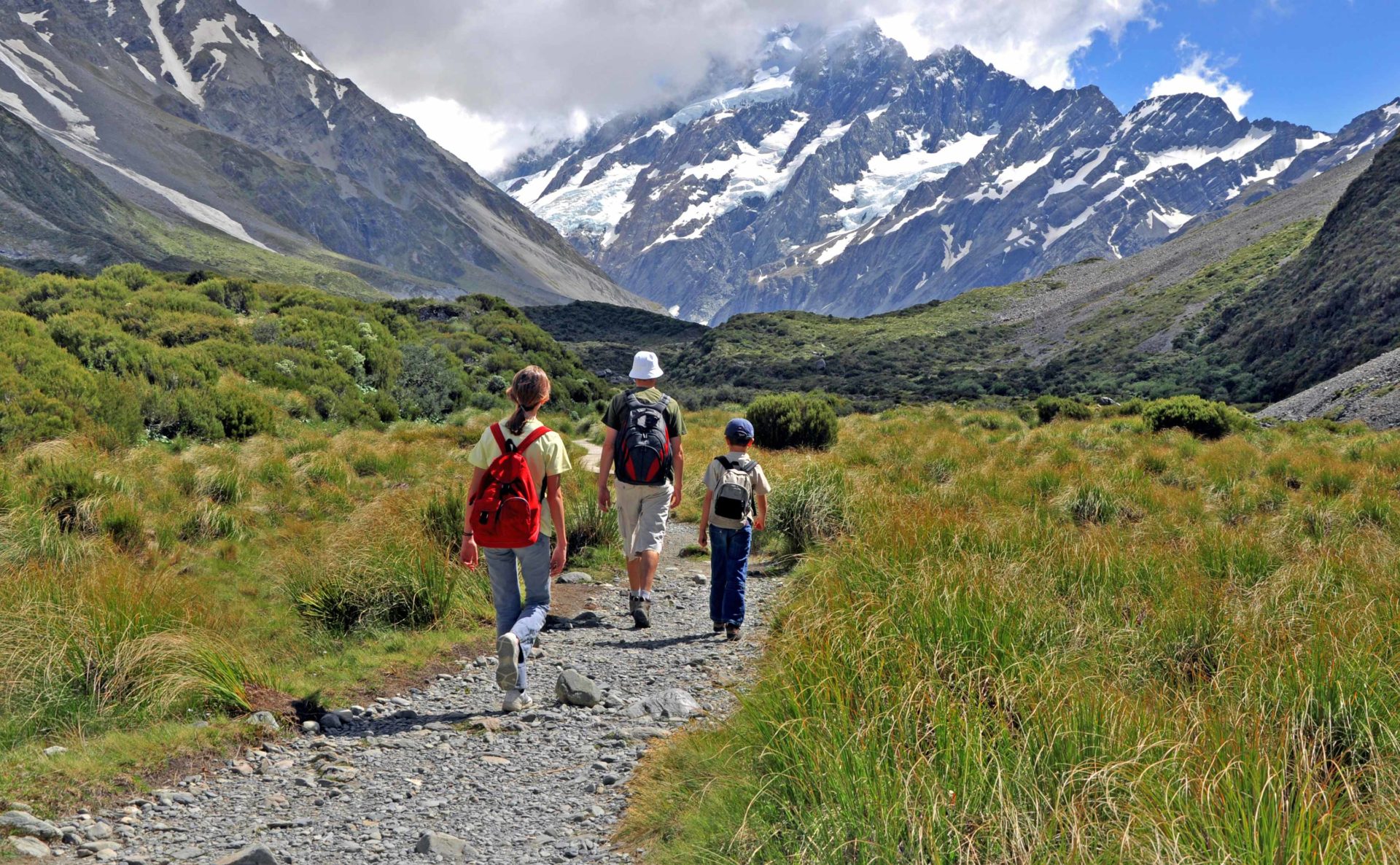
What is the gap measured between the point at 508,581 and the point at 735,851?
9.34 ft

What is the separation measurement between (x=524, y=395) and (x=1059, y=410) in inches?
1032

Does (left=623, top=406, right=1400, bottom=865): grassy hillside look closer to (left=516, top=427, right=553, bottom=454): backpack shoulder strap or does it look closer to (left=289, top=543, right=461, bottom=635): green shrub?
(left=516, top=427, right=553, bottom=454): backpack shoulder strap

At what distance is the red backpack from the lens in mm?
5141

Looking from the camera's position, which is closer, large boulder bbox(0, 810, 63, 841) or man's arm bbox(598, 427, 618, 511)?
large boulder bbox(0, 810, 63, 841)

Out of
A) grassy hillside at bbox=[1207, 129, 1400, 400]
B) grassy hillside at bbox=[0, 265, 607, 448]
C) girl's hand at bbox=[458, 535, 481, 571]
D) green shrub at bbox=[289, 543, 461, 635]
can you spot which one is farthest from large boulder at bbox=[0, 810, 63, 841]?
grassy hillside at bbox=[1207, 129, 1400, 400]

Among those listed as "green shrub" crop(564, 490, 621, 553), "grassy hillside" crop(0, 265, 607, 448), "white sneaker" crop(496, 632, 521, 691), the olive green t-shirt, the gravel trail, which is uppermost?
"grassy hillside" crop(0, 265, 607, 448)

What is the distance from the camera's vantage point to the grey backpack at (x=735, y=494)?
261 inches

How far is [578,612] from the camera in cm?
766

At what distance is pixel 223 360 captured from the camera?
20.2m

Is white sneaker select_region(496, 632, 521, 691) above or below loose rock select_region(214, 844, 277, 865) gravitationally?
above

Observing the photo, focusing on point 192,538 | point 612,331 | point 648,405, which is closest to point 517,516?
point 648,405

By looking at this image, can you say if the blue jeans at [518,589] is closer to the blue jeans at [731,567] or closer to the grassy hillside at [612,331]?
the blue jeans at [731,567]

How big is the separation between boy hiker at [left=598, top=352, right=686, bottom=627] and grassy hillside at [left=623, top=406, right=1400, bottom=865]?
1269 millimetres

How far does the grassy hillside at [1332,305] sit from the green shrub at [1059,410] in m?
28.7
